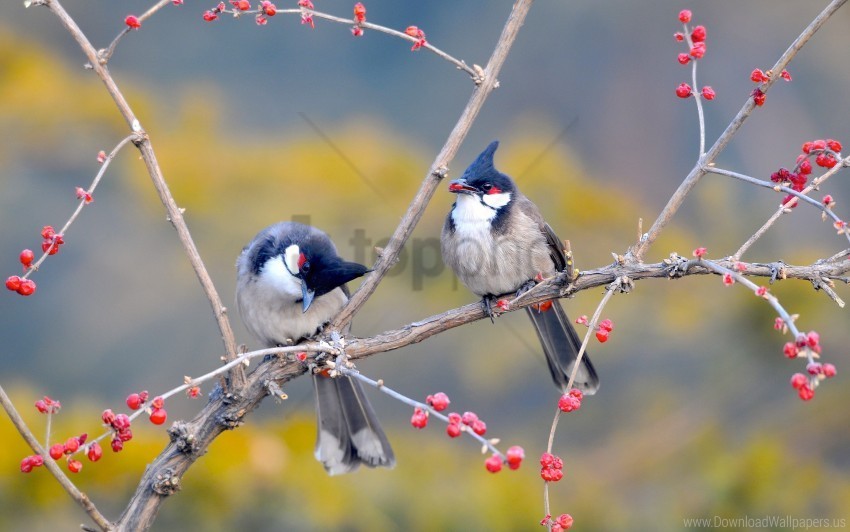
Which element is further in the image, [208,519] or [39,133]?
[39,133]

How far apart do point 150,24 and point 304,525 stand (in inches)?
104

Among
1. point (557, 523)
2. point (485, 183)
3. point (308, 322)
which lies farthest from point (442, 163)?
point (308, 322)

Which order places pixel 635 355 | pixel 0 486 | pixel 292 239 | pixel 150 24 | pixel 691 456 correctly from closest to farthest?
pixel 292 239, pixel 0 486, pixel 691 456, pixel 635 355, pixel 150 24

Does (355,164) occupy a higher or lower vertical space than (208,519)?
higher

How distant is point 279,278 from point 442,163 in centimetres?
86

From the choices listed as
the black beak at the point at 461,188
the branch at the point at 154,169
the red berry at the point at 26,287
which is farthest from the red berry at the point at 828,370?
the black beak at the point at 461,188

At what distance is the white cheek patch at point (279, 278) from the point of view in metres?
2.65

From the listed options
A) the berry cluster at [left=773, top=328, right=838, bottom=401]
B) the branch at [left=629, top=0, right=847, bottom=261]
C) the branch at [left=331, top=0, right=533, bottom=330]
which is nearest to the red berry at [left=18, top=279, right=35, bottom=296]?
the branch at [left=331, top=0, right=533, bottom=330]

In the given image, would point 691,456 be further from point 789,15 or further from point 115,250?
point 115,250

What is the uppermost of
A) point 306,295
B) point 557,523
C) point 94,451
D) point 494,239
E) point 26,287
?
point 494,239

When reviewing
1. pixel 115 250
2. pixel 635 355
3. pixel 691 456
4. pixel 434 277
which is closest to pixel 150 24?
pixel 115 250

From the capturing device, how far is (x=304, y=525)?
3.77m

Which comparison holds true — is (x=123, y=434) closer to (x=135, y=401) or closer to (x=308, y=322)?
(x=135, y=401)

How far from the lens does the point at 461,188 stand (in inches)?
101
